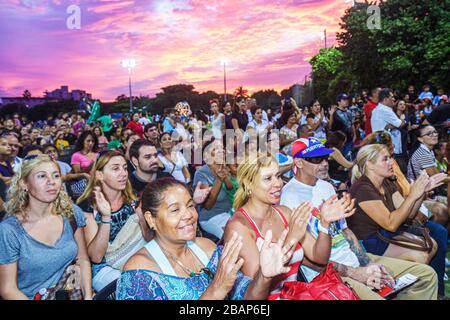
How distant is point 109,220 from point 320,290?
1513 millimetres

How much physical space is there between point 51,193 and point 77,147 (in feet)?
10.6

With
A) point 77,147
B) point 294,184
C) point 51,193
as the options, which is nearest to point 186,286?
point 51,193

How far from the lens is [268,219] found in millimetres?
2730

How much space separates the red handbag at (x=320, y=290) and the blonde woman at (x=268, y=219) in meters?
0.25

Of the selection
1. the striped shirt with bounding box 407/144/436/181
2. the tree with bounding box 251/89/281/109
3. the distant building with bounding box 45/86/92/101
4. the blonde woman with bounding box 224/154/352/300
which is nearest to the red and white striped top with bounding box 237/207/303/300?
the blonde woman with bounding box 224/154/352/300

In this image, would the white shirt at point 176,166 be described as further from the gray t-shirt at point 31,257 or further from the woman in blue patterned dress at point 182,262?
the woman in blue patterned dress at point 182,262

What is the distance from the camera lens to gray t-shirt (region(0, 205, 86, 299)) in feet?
7.60

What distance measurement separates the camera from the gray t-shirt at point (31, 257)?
7.60 ft

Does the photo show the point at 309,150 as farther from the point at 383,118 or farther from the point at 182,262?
the point at 383,118

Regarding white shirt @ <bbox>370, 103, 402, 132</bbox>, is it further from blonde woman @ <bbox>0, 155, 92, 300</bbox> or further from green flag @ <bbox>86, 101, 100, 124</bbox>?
green flag @ <bbox>86, 101, 100, 124</bbox>

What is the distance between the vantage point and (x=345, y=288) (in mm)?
2146

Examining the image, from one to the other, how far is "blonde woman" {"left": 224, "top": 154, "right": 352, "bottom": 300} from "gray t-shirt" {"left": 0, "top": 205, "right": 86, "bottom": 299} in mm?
1039

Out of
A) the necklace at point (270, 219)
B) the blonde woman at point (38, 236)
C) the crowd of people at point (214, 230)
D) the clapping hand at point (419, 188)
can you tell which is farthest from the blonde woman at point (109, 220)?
the clapping hand at point (419, 188)
